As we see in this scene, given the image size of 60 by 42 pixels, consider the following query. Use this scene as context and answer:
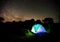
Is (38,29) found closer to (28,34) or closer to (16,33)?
(28,34)

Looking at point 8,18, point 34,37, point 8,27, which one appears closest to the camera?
point 34,37

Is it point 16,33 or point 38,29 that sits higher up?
point 38,29

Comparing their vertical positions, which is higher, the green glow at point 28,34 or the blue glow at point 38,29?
the blue glow at point 38,29

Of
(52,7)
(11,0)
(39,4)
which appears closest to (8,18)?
(11,0)

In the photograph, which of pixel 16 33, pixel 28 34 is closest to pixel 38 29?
pixel 28 34

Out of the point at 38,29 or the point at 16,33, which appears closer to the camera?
the point at 16,33

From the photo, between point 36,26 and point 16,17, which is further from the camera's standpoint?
point 16,17

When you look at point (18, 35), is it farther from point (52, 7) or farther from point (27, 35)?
point (52, 7)

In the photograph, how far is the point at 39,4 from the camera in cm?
414

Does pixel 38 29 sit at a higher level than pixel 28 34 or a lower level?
higher

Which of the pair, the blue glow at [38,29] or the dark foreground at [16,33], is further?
the blue glow at [38,29]

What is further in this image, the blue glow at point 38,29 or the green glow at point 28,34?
the blue glow at point 38,29

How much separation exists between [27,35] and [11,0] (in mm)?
1433

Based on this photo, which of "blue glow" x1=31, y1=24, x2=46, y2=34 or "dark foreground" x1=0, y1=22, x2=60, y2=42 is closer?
"dark foreground" x1=0, y1=22, x2=60, y2=42
